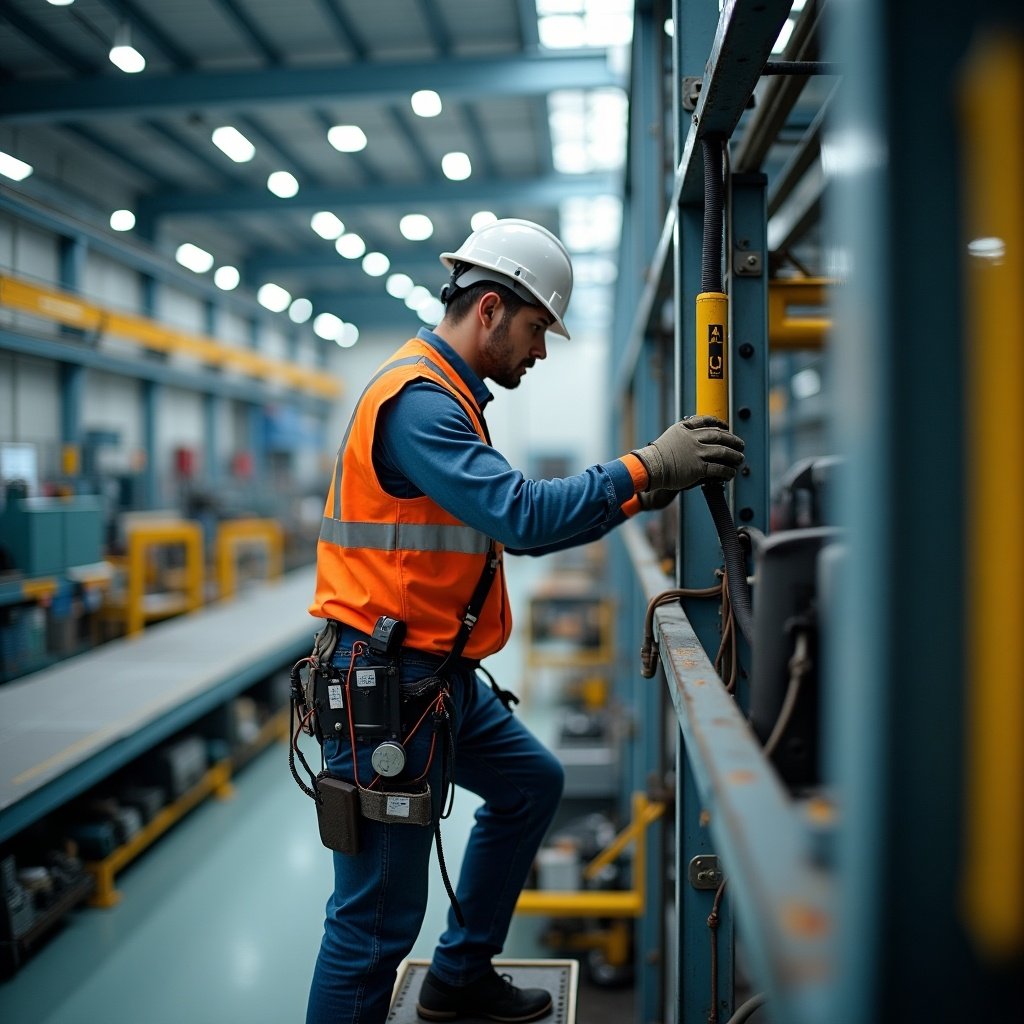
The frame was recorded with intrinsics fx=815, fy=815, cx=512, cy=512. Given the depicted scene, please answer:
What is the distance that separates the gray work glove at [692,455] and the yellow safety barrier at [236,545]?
303 inches

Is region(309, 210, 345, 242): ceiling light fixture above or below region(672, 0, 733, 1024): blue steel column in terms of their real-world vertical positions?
above

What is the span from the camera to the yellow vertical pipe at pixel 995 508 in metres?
0.63

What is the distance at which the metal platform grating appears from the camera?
2354 millimetres

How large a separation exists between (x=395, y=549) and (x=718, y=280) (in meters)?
A: 0.99

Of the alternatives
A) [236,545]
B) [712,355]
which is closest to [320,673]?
[712,355]

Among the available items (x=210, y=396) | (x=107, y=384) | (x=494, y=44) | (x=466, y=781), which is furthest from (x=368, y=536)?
(x=210, y=396)

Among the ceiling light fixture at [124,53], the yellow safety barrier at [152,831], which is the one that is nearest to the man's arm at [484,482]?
the yellow safety barrier at [152,831]

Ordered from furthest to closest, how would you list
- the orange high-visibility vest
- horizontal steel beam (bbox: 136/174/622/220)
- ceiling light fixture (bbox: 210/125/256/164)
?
horizontal steel beam (bbox: 136/174/622/220)
ceiling light fixture (bbox: 210/125/256/164)
the orange high-visibility vest

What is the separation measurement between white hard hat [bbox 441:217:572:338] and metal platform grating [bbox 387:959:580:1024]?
202 cm

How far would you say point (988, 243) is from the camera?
32.5 inches

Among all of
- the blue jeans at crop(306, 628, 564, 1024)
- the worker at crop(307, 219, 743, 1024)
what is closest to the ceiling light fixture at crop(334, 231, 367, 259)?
the worker at crop(307, 219, 743, 1024)

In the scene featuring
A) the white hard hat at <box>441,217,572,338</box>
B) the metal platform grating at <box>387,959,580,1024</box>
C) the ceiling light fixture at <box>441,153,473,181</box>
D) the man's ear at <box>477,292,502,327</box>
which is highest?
the ceiling light fixture at <box>441,153,473,181</box>

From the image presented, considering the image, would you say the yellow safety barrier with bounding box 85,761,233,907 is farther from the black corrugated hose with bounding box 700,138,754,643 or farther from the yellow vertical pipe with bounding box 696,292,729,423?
the yellow vertical pipe with bounding box 696,292,729,423

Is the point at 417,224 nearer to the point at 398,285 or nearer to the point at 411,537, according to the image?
the point at 398,285
